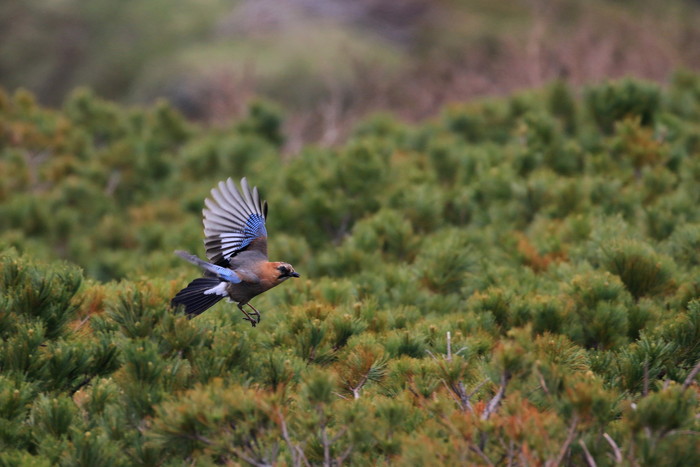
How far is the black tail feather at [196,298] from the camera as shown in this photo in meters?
3.46

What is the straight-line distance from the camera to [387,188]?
20.9 feet

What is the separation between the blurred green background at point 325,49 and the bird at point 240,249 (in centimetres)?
1038

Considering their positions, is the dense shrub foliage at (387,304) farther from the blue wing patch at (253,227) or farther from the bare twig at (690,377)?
the blue wing patch at (253,227)

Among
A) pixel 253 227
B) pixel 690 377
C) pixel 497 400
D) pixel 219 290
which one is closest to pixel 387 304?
pixel 253 227

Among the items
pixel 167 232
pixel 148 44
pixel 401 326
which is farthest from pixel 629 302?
pixel 148 44

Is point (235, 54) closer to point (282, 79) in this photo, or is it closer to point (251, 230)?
point (282, 79)

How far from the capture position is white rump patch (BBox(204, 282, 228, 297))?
12.1 ft

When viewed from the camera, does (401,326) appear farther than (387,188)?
No

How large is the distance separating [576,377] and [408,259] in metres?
2.87

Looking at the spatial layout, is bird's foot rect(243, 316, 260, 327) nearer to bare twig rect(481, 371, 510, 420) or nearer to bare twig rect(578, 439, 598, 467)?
bare twig rect(481, 371, 510, 420)

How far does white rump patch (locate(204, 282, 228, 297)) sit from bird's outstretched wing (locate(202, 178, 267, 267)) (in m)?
0.50

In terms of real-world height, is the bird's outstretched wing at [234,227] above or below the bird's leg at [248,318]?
above

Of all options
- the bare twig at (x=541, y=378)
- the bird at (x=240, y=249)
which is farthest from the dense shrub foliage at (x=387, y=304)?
the bird at (x=240, y=249)

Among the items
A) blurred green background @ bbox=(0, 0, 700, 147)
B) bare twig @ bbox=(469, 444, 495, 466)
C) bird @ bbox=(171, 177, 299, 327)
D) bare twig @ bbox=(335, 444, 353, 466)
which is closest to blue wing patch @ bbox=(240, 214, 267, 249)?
bird @ bbox=(171, 177, 299, 327)
